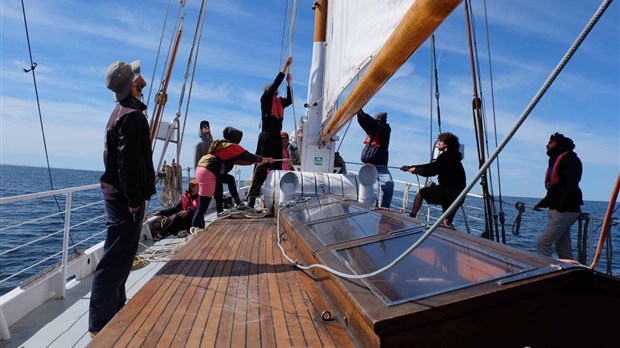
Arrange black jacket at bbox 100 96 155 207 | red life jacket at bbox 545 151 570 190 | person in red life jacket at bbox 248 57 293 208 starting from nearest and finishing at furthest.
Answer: black jacket at bbox 100 96 155 207 < red life jacket at bbox 545 151 570 190 < person in red life jacket at bbox 248 57 293 208

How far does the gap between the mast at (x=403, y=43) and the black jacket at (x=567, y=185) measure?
88.9 inches

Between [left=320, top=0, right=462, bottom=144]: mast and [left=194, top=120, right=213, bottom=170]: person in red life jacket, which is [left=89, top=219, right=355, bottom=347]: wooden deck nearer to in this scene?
[left=320, top=0, right=462, bottom=144]: mast

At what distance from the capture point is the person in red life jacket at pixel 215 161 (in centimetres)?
514

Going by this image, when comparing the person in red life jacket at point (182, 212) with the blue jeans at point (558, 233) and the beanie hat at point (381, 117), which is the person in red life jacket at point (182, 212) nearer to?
the beanie hat at point (381, 117)

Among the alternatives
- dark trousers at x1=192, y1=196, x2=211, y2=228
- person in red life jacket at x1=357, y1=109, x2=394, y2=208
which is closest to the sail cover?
person in red life jacket at x1=357, y1=109, x2=394, y2=208

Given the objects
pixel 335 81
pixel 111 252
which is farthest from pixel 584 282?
pixel 335 81

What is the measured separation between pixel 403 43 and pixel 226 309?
5.46ft

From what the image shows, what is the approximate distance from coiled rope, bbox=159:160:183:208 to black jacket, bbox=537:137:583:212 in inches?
192

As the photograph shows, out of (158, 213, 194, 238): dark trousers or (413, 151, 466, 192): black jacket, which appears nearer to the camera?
(413, 151, 466, 192): black jacket

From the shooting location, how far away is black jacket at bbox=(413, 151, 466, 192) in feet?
14.6

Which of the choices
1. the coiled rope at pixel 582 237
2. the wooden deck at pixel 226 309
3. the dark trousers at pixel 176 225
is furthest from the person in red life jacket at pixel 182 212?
the coiled rope at pixel 582 237

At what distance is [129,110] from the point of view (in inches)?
99.7

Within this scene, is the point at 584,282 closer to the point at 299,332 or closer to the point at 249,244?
the point at 299,332

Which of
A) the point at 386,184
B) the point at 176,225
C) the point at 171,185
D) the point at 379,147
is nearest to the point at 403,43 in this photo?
the point at 386,184
